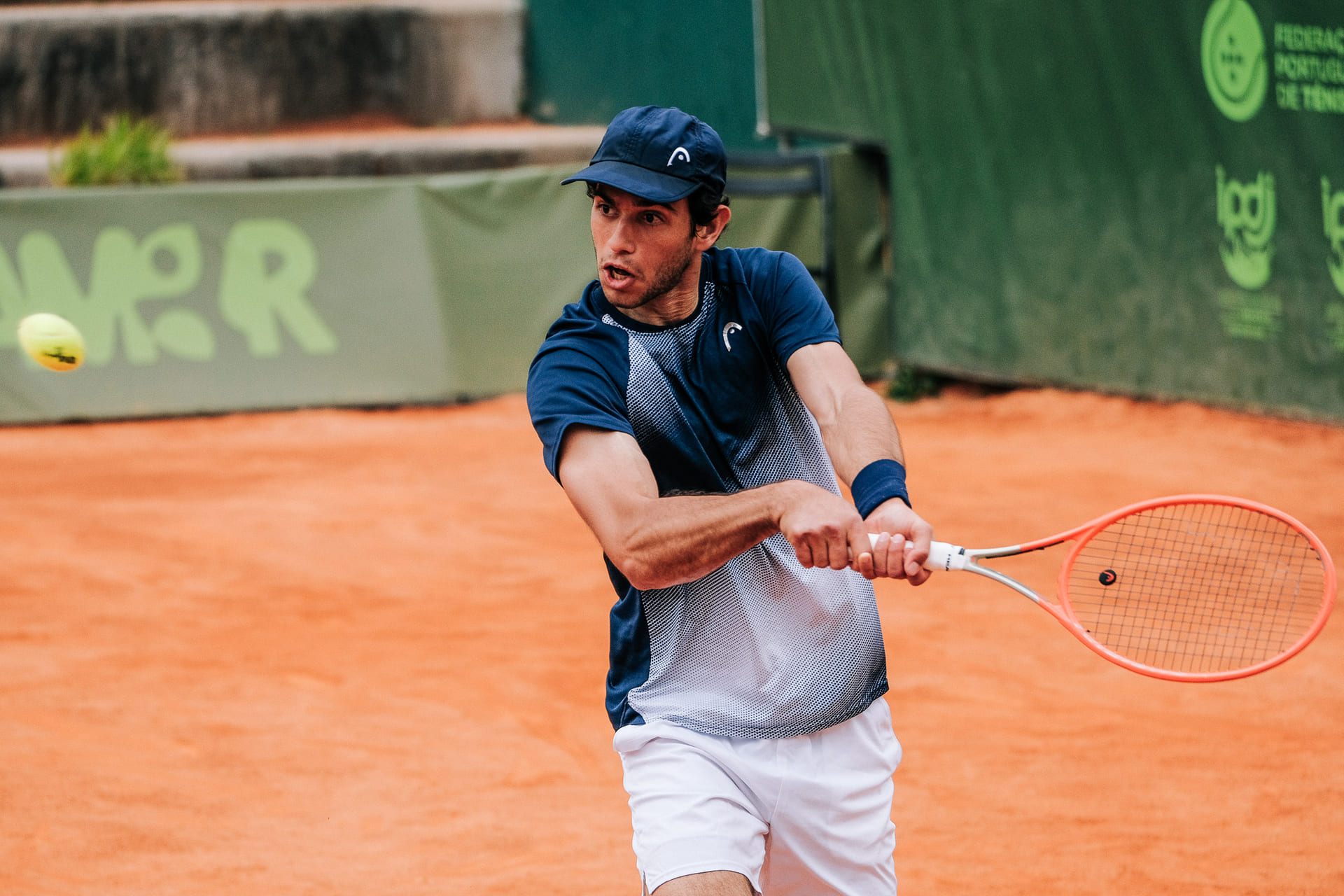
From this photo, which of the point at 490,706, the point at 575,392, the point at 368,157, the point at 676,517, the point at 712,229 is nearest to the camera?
the point at 676,517

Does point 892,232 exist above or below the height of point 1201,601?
above

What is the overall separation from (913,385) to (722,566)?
10021 mm

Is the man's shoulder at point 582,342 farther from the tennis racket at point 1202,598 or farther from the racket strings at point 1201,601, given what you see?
the racket strings at point 1201,601

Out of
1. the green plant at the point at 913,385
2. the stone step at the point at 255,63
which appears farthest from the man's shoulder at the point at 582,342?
the stone step at the point at 255,63

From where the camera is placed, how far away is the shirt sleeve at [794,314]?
276 centimetres

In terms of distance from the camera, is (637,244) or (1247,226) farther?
(1247,226)

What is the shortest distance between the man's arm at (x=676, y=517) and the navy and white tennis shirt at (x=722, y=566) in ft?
0.23

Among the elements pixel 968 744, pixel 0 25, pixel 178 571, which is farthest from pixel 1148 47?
pixel 0 25

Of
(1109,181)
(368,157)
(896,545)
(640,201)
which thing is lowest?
(368,157)

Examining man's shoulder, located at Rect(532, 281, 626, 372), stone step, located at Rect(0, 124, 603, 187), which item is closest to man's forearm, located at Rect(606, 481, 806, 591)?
man's shoulder, located at Rect(532, 281, 626, 372)

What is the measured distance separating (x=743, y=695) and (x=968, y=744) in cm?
261

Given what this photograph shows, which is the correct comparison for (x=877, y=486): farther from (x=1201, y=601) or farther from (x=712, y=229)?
(x=1201, y=601)

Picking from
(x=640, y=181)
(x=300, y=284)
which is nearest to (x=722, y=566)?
(x=640, y=181)

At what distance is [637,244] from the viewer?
8.72 feet
